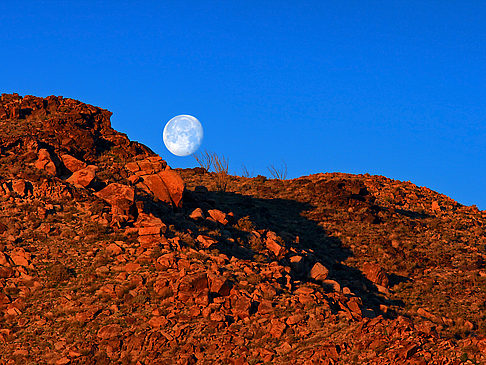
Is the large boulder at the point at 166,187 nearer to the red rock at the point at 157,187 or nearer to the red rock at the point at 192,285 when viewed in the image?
the red rock at the point at 157,187

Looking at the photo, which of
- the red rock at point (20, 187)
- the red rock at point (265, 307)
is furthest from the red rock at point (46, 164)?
the red rock at point (265, 307)

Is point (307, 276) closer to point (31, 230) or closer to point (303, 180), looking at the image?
point (31, 230)

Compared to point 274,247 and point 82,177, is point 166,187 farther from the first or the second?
point 274,247

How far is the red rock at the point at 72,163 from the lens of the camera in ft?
99.2

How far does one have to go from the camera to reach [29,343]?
18.9m

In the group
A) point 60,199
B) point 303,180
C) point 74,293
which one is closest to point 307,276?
point 74,293

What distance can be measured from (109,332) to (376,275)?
54.4 ft

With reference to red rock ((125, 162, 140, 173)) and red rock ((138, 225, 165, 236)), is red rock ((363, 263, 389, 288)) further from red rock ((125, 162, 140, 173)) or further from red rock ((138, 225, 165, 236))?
red rock ((125, 162, 140, 173))

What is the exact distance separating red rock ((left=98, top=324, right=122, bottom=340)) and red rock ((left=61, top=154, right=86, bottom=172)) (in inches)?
527

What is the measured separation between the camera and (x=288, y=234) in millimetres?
33438

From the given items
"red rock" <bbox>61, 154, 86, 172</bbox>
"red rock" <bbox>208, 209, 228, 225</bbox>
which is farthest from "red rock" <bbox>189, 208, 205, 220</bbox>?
"red rock" <bbox>61, 154, 86, 172</bbox>

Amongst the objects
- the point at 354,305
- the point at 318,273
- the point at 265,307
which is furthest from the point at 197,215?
the point at 354,305

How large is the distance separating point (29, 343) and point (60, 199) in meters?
→ 9.76

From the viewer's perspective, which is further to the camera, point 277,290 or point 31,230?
point 31,230
